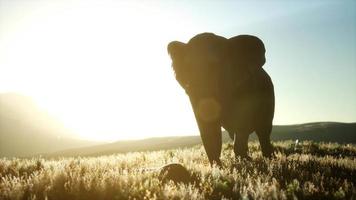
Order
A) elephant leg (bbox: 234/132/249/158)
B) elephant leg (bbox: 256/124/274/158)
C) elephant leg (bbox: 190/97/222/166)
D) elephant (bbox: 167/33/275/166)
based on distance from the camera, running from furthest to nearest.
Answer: elephant leg (bbox: 256/124/274/158)
elephant leg (bbox: 234/132/249/158)
elephant leg (bbox: 190/97/222/166)
elephant (bbox: 167/33/275/166)

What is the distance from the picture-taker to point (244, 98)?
11.0 meters

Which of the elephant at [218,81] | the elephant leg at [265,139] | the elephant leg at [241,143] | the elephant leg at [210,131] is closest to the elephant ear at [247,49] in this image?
the elephant at [218,81]

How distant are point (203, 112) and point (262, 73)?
356 centimetres

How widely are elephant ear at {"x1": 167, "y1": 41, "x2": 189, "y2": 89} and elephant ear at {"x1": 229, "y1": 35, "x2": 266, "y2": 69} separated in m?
1.41

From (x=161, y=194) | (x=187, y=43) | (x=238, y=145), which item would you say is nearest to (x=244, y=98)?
(x=238, y=145)

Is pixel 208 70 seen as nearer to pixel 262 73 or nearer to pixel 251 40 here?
pixel 251 40

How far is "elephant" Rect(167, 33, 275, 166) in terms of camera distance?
9.98 meters

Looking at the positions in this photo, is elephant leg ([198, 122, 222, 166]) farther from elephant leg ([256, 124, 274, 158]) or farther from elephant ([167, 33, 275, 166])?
elephant leg ([256, 124, 274, 158])

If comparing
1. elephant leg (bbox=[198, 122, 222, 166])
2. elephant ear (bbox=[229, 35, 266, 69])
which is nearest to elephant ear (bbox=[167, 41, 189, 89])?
elephant leg (bbox=[198, 122, 222, 166])

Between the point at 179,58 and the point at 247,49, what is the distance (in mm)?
2118

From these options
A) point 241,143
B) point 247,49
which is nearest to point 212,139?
point 241,143

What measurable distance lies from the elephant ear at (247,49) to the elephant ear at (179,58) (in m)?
1.41

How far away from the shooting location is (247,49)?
1116cm

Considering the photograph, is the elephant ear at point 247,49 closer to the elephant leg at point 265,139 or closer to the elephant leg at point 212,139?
the elephant leg at point 212,139
